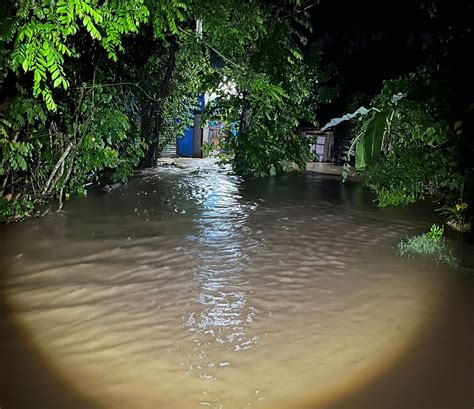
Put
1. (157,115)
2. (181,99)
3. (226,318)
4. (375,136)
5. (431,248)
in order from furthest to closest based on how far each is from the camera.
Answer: (181,99) < (157,115) < (375,136) < (431,248) < (226,318)

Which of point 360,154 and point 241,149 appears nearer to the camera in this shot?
point 360,154

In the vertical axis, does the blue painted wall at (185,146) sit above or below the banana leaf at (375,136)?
below

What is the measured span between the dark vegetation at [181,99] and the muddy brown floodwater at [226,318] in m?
1.17

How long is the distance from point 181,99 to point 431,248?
9650 mm

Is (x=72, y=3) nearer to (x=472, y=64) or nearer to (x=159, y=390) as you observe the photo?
(x=159, y=390)

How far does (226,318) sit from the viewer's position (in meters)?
3.35

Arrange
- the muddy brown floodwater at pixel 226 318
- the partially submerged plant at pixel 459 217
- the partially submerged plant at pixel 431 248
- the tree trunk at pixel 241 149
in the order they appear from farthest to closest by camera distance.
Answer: the tree trunk at pixel 241 149 < the partially submerged plant at pixel 459 217 < the partially submerged plant at pixel 431 248 < the muddy brown floodwater at pixel 226 318

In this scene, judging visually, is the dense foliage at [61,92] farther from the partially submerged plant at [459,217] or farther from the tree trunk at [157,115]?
the partially submerged plant at [459,217]

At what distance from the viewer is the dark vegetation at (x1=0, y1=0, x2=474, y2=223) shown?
13.0ft

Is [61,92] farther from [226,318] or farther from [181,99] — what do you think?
[181,99]

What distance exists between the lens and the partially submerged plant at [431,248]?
4.69m

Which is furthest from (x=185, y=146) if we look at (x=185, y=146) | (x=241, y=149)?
(x=241, y=149)

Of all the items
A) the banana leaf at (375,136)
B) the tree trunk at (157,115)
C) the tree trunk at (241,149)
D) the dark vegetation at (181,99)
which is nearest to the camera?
the dark vegetation at (181,99)

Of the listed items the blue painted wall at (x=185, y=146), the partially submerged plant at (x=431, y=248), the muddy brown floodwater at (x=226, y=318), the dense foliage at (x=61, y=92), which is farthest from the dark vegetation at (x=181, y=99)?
the blue painted wall at (x=185, y=146)
